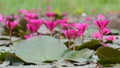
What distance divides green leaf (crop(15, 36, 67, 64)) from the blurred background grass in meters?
6.92

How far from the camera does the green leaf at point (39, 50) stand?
6.15ft

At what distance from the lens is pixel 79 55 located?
1.91 meters

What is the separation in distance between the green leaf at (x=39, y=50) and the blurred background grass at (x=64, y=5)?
692 centimetres

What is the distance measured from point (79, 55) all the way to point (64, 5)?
8.34 meters

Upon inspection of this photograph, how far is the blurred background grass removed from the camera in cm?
925

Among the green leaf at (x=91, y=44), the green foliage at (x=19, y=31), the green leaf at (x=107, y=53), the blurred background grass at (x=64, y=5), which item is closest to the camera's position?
the green leaf at (x=107, y=53)

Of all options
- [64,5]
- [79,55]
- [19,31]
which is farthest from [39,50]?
[64,5]

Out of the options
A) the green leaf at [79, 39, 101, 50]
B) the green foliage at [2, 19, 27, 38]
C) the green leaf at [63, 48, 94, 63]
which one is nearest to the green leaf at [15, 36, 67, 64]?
the green leaf at [63, 48, 94, 63]

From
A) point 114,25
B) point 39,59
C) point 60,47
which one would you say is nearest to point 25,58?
point 39,59

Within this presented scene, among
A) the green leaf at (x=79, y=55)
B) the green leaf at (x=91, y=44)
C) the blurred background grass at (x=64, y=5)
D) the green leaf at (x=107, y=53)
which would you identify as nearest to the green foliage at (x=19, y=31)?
the green leaf at (x=91, y=44)

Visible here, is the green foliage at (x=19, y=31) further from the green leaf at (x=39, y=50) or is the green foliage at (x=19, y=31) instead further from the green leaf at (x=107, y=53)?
the green leaf at (x=107, y=53)

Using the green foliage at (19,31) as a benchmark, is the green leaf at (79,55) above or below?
above

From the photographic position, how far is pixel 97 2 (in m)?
10.7

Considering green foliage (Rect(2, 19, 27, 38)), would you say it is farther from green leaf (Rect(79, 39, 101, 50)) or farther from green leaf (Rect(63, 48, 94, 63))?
green leaf (Rect(63, 48, 94, 63))
